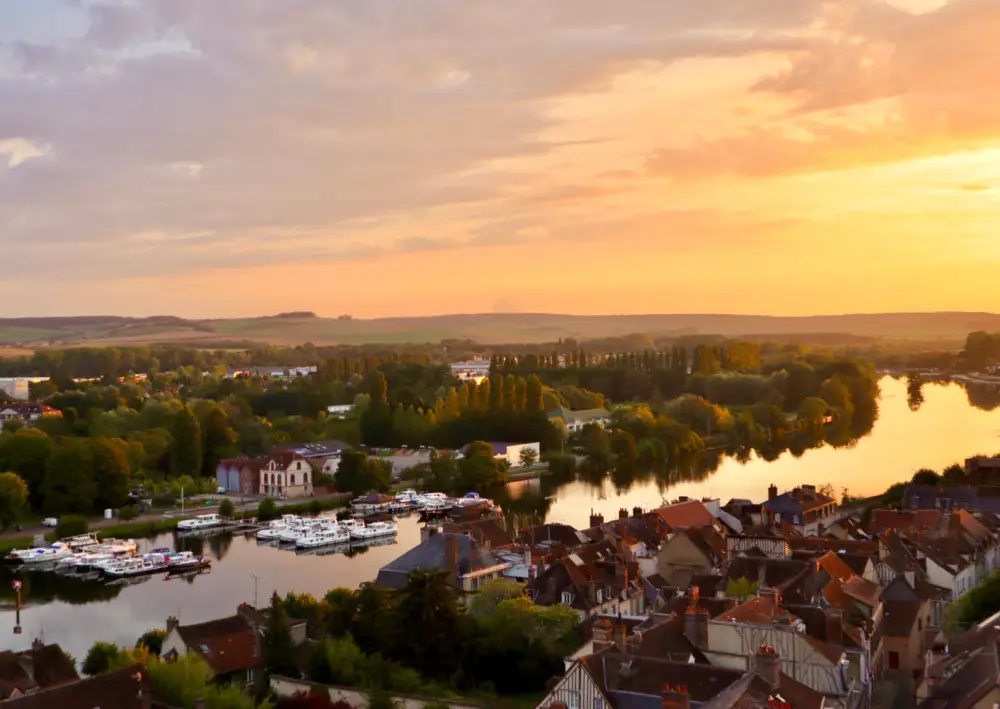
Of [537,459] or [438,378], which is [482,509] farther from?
[438,378]

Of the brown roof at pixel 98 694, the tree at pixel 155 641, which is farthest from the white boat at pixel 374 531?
the brown roof at pixel 98 694

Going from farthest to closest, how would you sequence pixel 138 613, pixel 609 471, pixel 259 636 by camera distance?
pixel 609 471 < pixel 138 613 < pixel 259 636

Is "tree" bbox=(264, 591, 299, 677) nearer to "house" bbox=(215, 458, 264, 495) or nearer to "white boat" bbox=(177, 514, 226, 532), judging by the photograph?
"white boat" bbox=(177, 514, 226, 532)

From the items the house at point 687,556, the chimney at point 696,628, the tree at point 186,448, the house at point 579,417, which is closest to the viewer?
the chimney at point 696,628

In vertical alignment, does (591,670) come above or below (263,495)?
above

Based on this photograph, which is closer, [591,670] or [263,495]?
[591,670]

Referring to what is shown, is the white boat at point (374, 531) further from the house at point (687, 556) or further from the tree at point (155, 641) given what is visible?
the tree at point (155, 641)

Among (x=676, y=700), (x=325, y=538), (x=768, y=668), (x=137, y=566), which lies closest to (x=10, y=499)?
(x=137, y=566)

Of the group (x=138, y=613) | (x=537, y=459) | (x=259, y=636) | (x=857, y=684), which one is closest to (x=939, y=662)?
(x=857, y=684)

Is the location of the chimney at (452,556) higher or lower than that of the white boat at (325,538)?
higher
